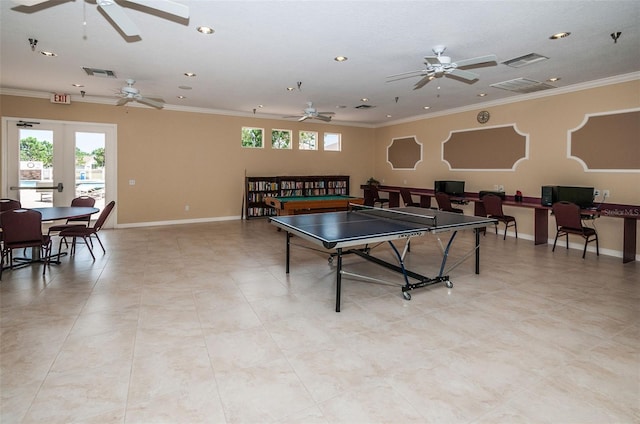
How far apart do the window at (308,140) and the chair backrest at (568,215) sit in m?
6.67

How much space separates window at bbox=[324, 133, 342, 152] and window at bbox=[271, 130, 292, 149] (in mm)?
1245

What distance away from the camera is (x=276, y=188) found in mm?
9695

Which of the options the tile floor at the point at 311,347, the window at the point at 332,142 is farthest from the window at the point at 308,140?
the tile floor at the point at 311,347

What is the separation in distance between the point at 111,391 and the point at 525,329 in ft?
10.7

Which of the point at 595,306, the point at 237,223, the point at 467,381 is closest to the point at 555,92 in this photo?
the point at 595,306

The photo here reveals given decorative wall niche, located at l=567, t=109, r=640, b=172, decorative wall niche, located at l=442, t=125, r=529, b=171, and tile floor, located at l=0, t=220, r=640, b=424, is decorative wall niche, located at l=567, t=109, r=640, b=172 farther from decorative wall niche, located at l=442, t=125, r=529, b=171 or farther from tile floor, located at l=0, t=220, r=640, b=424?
tile floor, located at l=0, t=220, r=640, b=424

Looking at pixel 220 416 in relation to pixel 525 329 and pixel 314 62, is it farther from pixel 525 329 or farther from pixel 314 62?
pixel 314 62

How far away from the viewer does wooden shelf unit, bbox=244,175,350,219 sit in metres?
9.48

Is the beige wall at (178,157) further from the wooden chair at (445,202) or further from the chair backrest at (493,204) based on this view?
the chair backrest at (493,204)

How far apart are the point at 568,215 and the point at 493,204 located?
1.48m

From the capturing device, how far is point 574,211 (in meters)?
5.42

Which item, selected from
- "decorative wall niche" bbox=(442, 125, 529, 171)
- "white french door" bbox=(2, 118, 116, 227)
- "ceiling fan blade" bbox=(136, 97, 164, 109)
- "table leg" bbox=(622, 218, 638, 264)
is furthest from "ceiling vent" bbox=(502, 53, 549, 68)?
"white french door" bbox=(2, 118, 116, 227)

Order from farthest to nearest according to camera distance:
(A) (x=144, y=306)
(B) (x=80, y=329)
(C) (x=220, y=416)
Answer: (A) (x=144, y=306), (B) (x=80, y=329), (C) (x=220, y=416)

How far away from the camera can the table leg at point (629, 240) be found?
5332 mm
